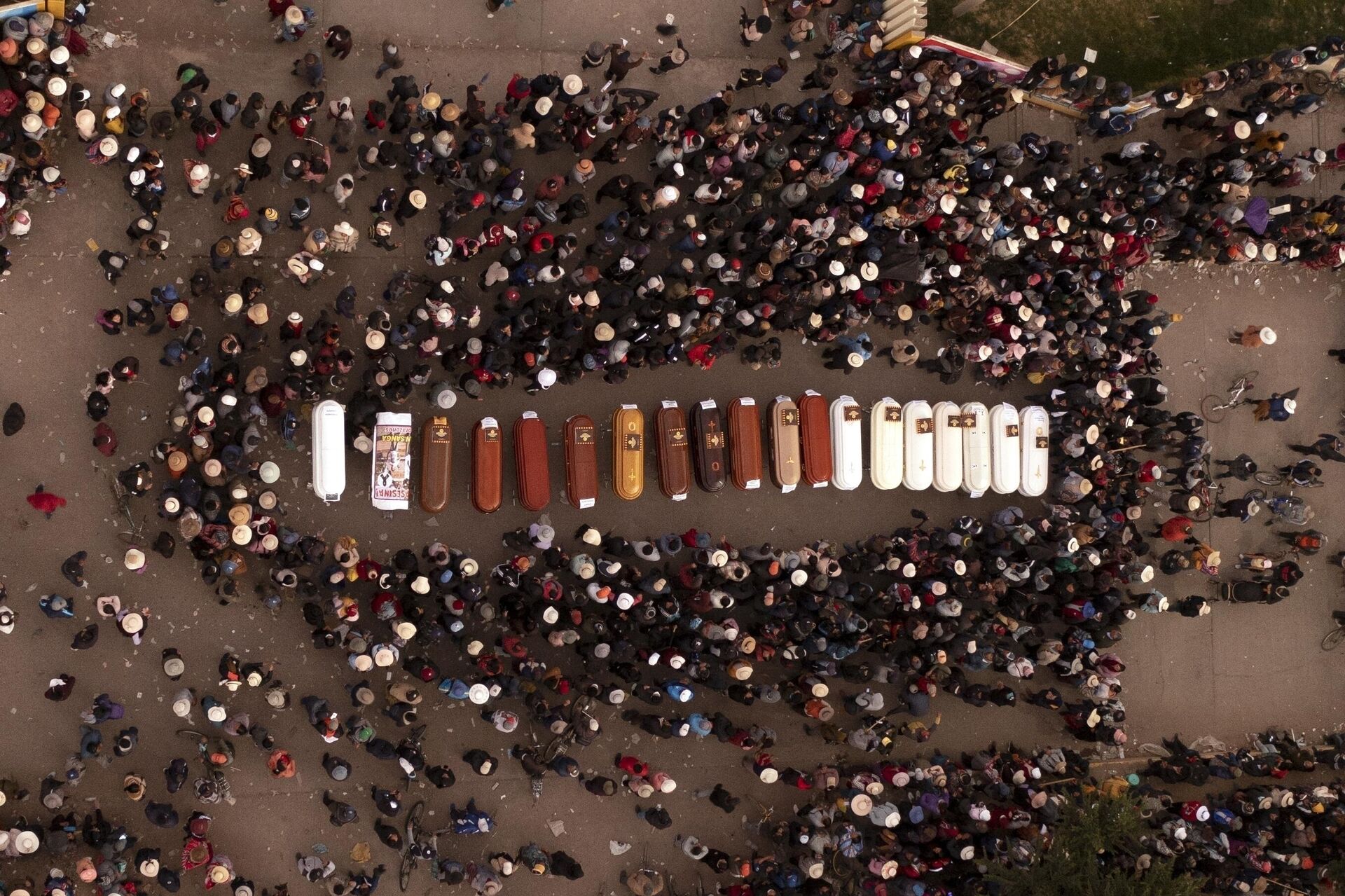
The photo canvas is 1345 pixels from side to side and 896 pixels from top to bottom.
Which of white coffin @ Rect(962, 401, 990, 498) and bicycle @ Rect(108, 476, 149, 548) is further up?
white coffin @ Rect(962, 401, 990, 498)

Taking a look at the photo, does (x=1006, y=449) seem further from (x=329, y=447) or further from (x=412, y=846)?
(x=412, y=846)

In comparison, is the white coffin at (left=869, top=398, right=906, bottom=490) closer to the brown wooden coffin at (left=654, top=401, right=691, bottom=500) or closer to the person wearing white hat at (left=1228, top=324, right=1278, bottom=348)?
the brown wooden coffin at (left=654, top=401, right=691, bottom=500)

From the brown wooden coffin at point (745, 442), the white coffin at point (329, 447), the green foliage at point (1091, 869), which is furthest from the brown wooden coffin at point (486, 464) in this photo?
the green foliage at point (1091, 869)

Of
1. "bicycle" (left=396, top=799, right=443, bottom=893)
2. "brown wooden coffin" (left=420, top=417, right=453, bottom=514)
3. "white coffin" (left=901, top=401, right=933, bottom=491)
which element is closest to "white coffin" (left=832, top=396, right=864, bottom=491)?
"white coffin" (left=901, top=401, right=933, bottom=491)

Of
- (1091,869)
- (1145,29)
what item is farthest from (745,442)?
(1145,29)

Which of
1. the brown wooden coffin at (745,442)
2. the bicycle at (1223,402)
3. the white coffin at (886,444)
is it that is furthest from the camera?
the bicycle at (1223,402)

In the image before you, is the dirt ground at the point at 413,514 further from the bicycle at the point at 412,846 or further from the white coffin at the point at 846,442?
the white coffin at the point at 846,442
